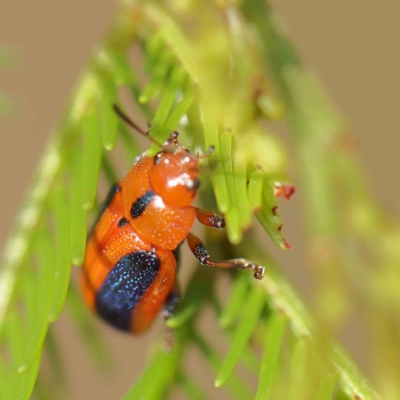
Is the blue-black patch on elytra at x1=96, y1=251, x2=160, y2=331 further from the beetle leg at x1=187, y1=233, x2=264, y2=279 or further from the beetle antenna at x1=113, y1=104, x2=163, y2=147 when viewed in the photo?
the beetle antenna at x1=113, y1=104, x2=163, y2=147

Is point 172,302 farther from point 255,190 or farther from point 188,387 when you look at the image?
point 255,190

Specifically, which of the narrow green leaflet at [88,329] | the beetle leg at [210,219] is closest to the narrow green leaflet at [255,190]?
the beetle leg at [210,219]

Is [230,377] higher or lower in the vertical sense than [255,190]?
lower

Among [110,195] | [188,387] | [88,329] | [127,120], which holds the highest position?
[127,120]

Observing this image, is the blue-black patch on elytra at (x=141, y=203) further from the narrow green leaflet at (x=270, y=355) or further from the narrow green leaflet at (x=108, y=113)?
the narrow green leaflet at (x=270, y=355)

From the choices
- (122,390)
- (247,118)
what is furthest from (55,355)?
(122,390)

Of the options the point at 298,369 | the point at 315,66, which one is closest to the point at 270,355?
the point at 298,369
